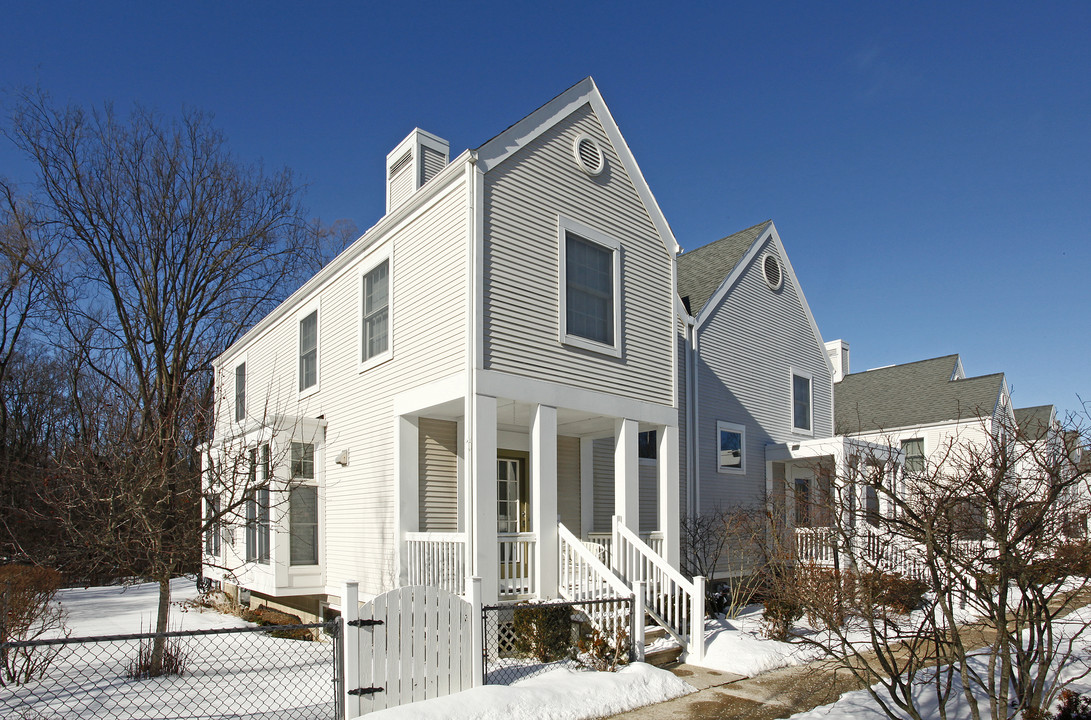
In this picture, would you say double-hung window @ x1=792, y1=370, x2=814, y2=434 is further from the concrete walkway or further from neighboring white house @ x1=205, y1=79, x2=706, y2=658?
the concrete walkway

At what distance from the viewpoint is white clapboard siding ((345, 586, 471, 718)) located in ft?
21.8

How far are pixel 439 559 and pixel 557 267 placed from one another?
4.31 m

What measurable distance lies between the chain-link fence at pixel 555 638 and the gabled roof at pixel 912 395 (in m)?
16.2

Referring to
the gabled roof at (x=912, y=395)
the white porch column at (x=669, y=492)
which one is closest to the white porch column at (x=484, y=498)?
the white porch column at (x=669, y=492)

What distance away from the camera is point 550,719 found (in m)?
6.95

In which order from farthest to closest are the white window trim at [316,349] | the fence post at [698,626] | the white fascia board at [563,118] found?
the white window trim at [316,349] → the white fascia board at [563,118] → the fence post at [698,626]

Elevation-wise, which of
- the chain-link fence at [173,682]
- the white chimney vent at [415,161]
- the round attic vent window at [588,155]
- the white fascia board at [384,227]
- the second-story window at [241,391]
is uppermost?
the white chimney vent at [415,161]

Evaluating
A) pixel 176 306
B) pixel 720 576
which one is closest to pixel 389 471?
pixel 720 576

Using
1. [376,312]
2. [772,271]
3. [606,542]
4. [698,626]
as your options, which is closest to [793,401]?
[772,271]

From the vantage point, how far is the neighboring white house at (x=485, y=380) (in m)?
10.1

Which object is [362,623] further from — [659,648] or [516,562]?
[659,648]

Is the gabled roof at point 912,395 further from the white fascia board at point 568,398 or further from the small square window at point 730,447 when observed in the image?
the white fascia board at point 568,398

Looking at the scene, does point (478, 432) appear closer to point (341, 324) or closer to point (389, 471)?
point (389, 471)

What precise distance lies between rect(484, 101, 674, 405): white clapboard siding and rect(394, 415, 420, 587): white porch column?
2.02 metres
